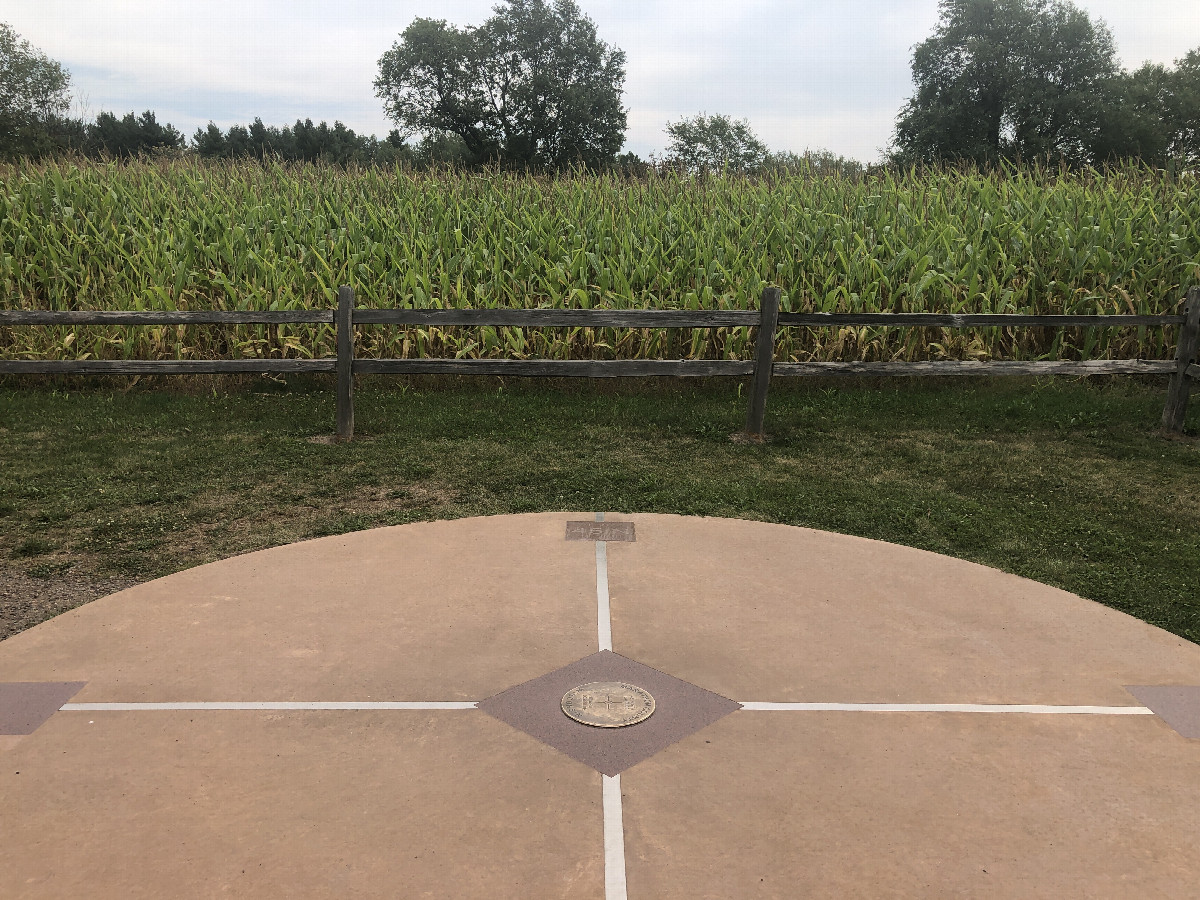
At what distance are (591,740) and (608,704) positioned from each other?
208mm

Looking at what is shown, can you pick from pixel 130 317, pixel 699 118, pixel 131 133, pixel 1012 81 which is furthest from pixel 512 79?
pixel 130 317

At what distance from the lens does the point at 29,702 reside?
2.70 metres

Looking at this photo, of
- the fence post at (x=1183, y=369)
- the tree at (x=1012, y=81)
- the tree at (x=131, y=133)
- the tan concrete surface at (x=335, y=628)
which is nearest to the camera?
the tan concrete surface at (x=335, y=628)

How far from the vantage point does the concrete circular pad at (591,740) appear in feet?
6.57

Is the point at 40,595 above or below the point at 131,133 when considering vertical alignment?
below

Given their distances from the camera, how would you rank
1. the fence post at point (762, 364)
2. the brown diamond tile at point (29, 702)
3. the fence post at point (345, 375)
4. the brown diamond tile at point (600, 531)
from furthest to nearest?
the fence post at point (762, 364) < the fence post at point (345, 375) < the brown diamond tile at point (600, 531) < the brown diamond tile at point (29, 702)

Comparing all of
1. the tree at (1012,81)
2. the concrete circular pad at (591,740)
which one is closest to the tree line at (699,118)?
the tree at (1012,81)

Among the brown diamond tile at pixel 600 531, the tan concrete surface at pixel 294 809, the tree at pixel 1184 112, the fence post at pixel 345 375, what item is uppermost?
the tree at pixel 1184 112

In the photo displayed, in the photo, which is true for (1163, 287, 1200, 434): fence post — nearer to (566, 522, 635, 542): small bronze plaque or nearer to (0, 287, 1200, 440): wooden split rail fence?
(0, 287, 1200, 440): wooden split rail fence

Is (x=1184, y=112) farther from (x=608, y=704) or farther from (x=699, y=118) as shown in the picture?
(x=608, y=704)

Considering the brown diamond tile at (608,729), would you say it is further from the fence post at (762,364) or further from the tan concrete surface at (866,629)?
the fence post at (762,364)

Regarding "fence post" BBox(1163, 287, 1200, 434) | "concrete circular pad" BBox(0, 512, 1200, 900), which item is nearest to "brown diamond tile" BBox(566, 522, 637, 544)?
"concrete circular pad" BBox(0, 512, 1200, 900)

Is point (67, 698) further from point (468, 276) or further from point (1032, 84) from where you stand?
point (1032, 84)

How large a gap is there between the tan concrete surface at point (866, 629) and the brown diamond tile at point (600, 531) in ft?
0.39
